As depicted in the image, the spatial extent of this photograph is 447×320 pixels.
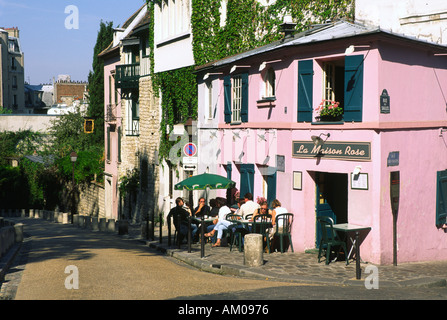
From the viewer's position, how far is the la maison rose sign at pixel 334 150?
13.9 meters

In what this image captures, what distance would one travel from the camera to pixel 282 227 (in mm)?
15648

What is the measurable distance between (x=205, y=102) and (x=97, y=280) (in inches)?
482

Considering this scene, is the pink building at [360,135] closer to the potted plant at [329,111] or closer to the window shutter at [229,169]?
the potted plant at [329,111]

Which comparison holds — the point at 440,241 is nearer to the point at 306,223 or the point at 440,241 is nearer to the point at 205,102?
the point at 306,223

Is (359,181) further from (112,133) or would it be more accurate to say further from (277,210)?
(112,133)

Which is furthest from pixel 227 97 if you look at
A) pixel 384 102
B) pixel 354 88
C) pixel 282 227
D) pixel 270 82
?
→ pixel 384 102

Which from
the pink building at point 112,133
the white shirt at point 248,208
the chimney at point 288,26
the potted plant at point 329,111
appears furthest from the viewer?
the pink building at point 112,133

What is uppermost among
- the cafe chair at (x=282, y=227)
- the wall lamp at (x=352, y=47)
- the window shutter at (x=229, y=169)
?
the wall lamp at (x=352, y=47)

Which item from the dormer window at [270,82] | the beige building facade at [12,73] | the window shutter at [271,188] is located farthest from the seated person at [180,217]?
the beige building facade at [12,73]

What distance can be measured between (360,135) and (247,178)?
561 centimetres

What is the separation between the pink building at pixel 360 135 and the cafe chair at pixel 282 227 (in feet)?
0.60

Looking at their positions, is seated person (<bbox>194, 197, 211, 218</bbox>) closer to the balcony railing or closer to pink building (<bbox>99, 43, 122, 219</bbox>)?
the balcony railing

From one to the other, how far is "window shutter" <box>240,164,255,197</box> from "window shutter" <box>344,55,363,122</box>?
4931 mm

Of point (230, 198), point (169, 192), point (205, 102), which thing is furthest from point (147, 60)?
point (230, 198)
